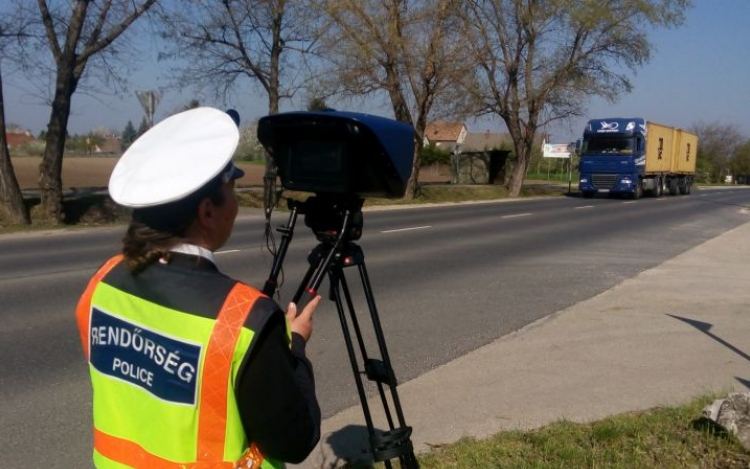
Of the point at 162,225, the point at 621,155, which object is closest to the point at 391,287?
the point at 162,225

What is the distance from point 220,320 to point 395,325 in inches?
245

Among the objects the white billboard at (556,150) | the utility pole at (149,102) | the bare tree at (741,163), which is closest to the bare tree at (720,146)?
the bare tree at (741,163)

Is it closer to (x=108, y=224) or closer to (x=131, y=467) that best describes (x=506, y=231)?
(x=108, y=224)

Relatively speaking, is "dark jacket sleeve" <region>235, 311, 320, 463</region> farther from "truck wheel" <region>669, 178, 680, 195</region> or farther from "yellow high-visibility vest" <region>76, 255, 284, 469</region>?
"truck wheel" <region>669, 178, 680, 195</region>

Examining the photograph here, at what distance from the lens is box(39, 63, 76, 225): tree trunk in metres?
18.7

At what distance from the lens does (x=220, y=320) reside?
5.53ft

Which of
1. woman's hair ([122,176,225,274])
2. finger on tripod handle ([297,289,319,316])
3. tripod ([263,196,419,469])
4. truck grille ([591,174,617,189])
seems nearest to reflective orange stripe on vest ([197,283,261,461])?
woman's hair ([122,176,225,274])

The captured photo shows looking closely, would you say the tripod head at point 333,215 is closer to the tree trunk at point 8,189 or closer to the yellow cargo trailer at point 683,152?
the tree trunk at point 8,189

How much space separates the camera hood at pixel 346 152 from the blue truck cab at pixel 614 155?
3379cm

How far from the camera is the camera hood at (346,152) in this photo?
234cm

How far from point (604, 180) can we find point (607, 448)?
109 feet

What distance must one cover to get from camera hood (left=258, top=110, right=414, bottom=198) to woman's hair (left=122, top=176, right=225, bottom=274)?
62cm

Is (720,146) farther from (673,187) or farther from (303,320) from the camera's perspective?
(303,320)

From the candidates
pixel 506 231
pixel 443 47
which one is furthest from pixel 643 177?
pixel 506 231
